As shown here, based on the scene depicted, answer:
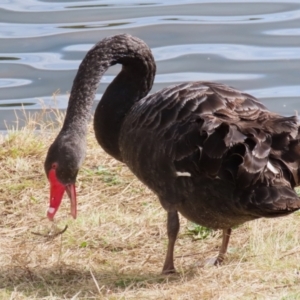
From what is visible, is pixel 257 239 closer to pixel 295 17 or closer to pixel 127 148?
pixel 127 148

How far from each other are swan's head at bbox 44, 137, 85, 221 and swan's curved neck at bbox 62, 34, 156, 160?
27 cm

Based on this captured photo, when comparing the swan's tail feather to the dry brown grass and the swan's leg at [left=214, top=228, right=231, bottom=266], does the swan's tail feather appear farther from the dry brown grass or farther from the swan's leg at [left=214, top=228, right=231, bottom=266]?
the swan's leg at [left=214, top=228, right=231, bottom=266]

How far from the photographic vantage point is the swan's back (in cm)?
363

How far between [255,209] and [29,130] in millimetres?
2722

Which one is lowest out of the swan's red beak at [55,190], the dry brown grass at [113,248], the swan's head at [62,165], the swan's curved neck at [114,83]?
the dry brown grass at [113,248]

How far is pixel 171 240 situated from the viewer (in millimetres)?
4145

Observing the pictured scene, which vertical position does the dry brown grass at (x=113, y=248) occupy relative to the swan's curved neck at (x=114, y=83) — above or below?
below

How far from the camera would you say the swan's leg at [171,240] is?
161 inches

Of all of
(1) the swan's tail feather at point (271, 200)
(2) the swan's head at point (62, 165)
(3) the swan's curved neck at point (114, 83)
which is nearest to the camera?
(1) the swan's tail feather at point (271, 200)

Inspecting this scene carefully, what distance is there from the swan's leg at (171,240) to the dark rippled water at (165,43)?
11.7 ft

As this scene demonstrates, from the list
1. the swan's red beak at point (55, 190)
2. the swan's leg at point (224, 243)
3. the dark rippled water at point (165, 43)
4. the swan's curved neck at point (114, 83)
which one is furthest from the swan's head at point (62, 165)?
the dark rippled water at point (165, 43)

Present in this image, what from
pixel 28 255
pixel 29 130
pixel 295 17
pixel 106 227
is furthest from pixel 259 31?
pixel 28 255

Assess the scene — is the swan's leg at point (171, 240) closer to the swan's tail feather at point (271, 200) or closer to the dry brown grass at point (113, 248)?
the dry brown grass at point (113, 248)

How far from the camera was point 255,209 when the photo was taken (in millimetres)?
3678
